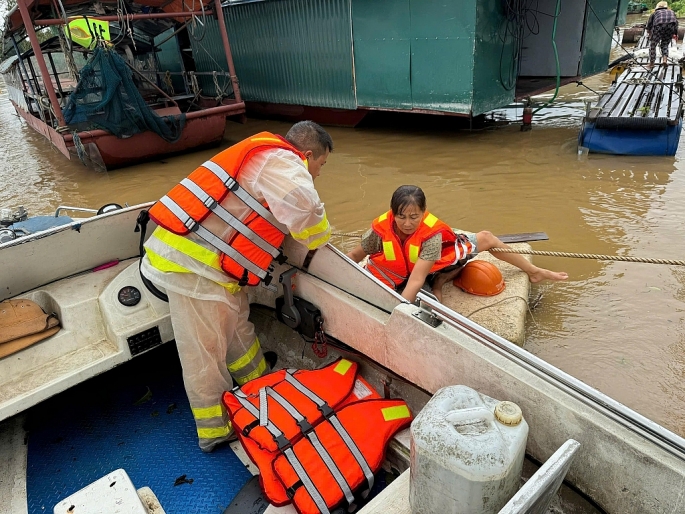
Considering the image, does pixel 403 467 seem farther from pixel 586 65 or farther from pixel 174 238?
pixel 586 65

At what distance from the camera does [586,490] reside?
1659 millimetres

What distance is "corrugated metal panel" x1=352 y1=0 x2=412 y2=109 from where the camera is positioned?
7954 millimetres

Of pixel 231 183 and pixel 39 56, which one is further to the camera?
pixel 39 56

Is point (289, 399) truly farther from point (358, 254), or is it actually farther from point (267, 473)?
point (358, 254)

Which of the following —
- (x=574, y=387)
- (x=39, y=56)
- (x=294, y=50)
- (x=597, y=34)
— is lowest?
(x=574, y=387)

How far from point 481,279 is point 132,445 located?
7.77 feet

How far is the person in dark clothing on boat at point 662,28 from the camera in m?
11.3

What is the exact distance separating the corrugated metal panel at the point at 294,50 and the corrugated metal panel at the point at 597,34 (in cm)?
501

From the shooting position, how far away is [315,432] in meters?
2.18

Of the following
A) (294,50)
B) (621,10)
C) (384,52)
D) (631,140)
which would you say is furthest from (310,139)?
(621,10)

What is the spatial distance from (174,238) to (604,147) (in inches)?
269

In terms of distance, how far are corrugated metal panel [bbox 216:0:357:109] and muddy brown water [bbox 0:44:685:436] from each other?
31.1 inches

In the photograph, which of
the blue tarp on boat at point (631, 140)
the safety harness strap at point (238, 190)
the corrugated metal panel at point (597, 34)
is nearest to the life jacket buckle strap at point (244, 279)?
the safety harness strap at point (238, 190)

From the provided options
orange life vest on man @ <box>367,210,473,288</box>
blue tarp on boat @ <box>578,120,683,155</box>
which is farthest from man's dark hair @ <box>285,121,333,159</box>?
blue tarp on boat @ <box>578,120,683,155</box>
